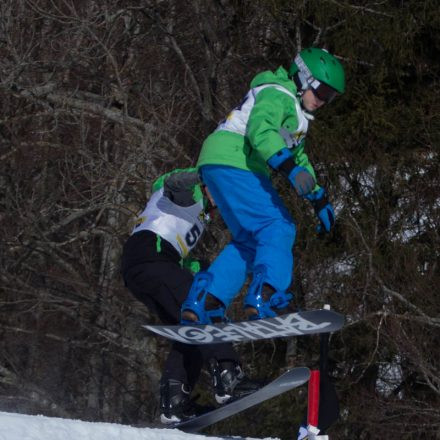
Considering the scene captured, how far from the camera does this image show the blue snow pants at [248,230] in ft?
17.4

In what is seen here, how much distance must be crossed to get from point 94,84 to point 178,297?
9789mm

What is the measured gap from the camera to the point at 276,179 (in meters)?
12.8

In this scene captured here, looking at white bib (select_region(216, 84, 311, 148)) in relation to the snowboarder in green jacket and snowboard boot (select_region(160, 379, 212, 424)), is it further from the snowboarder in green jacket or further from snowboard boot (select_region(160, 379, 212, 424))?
snowboard boot (select_region(160, 379, 212, 424))

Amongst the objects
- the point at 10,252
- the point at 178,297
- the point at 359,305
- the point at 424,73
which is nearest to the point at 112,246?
the point at 10,252

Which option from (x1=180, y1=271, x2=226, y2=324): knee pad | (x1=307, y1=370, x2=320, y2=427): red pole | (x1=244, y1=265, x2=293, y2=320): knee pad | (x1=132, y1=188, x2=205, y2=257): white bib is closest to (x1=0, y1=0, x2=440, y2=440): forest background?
(x1=132, y1=188, x2=205, y2=257): white bib

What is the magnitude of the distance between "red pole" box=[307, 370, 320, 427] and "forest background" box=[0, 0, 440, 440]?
7.72 m

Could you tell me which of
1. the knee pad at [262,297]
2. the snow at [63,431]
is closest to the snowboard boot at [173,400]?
the knee pad at [262,297]

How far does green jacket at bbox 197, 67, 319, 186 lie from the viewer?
5152 millimetres

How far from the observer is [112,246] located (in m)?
14.6

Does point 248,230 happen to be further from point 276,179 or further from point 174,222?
point 276,179

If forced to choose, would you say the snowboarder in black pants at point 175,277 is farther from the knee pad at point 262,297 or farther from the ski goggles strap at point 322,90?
the ski goggles strap at point 322,90

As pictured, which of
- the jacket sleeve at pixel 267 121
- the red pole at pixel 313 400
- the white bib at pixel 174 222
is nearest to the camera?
the red pole at pixel 313 400

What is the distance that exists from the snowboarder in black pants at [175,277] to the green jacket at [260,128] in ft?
1.09

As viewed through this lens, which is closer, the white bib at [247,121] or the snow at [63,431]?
the snow at [63,431]
